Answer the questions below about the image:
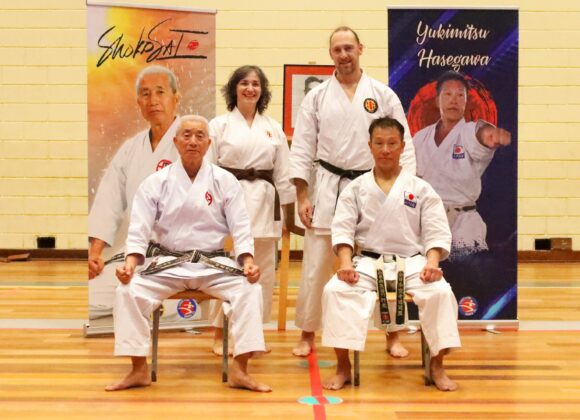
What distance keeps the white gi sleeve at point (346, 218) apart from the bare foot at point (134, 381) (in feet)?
3.36

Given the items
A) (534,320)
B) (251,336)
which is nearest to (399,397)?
(251,336)

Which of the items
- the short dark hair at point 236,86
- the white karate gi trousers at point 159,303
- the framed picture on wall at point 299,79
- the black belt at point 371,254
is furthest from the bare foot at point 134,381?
the framed picture on wall at point 299,79

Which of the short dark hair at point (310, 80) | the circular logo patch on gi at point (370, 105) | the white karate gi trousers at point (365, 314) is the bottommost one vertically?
the white karate gi trousers at point (365, 314)

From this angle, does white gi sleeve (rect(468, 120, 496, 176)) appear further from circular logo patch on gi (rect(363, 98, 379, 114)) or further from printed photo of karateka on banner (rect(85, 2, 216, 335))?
printed photo of karateka on banner (rect(85, 2, 216, 335))

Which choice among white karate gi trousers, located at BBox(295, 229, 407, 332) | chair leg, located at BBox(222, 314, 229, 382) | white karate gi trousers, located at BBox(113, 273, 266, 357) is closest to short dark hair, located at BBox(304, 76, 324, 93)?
white karate gi trousers, located at BBox(295, 229, 407, 332)

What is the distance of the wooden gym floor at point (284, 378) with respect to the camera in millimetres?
3217

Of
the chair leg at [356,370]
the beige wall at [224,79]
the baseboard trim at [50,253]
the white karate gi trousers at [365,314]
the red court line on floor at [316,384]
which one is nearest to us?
the red court line on floor at [316,384]

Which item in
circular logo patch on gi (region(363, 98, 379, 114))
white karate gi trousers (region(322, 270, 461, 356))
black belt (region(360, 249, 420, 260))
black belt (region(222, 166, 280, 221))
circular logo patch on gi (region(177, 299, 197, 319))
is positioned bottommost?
circular logo patch on gi (region(177, 299, 197, 319))

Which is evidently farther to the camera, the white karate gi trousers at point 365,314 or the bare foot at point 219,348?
the bare foot at point 219,348

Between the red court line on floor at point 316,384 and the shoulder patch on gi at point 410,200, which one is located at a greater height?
the shoulder patch on gi at point 410,200

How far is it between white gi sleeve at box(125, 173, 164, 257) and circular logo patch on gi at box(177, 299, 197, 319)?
4.14 feet

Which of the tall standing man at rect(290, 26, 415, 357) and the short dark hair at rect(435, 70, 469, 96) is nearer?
the tall standing man at rect(290, 26, 415, 357)

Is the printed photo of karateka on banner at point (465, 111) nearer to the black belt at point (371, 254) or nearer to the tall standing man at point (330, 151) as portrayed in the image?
the tall standing man at point (330, 151)

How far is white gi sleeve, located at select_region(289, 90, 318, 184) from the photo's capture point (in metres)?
4.34
